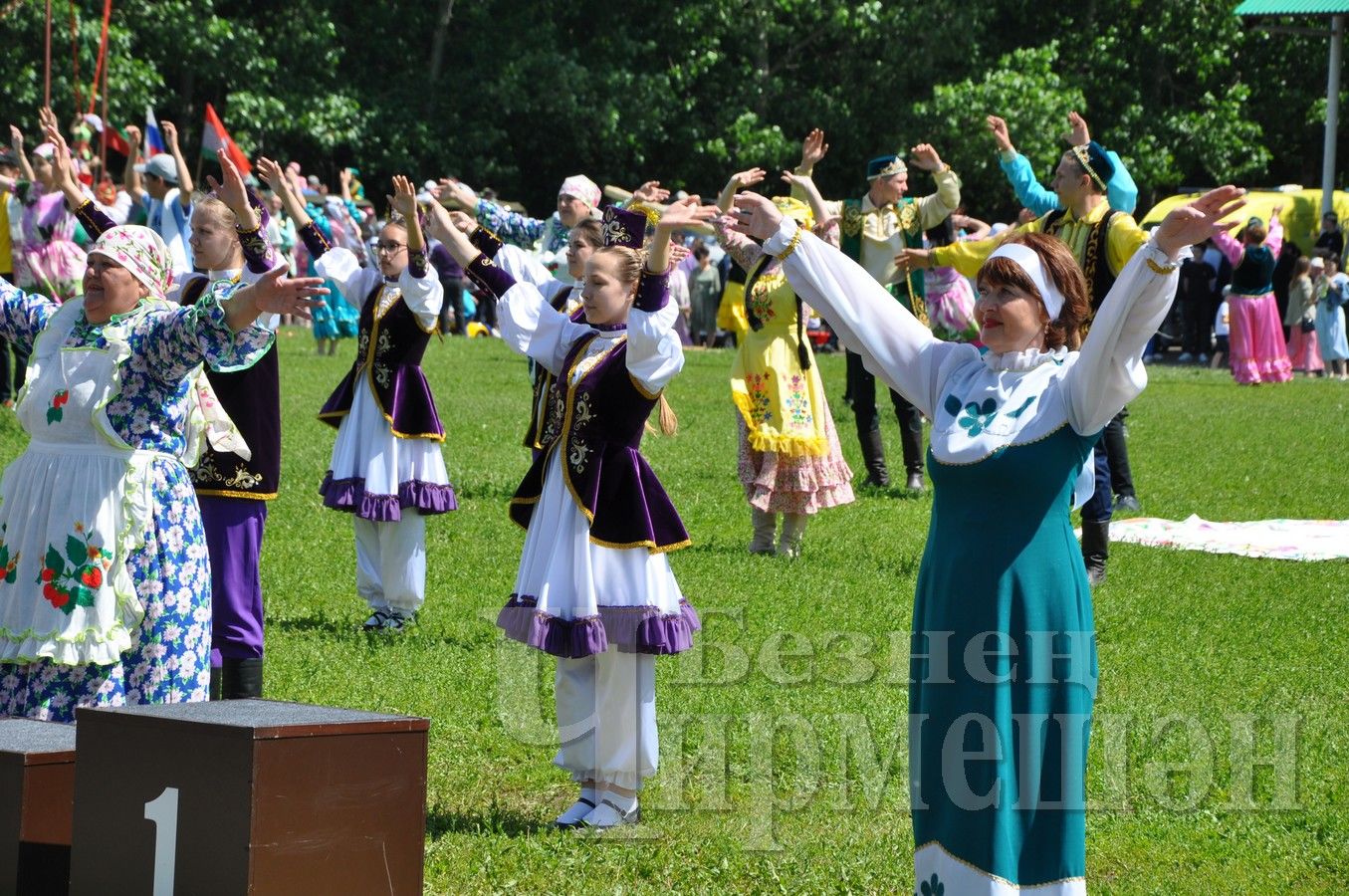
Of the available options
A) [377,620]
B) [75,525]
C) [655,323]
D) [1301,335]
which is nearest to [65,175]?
[75,525]

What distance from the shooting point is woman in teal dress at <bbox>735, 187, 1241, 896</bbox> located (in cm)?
410

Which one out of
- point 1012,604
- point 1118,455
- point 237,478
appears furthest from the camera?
point 1118,455

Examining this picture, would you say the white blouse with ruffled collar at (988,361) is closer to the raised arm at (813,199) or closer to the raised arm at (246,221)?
the raised arm at (246,221)

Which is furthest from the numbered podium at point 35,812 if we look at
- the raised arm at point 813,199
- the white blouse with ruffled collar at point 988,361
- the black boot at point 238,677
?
the raised arm at point 813,199

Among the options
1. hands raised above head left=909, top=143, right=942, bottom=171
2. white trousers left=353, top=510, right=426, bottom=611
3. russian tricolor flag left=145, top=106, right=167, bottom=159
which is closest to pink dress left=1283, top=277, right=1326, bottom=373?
russian tricolor flag left=145, top=106, right=167, bottom=159

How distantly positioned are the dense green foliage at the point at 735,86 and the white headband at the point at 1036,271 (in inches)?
1106

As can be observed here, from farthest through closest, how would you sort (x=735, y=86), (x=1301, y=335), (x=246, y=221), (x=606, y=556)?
(x=735, y=86) → (x=1301, y=335) → (x=246, y=221) → (x=606, y=556)

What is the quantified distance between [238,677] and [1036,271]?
3395 mm

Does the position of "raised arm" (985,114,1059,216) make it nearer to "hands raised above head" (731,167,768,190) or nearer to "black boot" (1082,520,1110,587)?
"black boot" (1082,520,1110,587)

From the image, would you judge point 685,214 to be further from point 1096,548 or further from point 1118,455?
point 1118,455

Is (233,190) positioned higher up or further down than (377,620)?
higher up

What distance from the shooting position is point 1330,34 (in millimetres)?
28609

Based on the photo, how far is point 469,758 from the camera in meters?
6.10

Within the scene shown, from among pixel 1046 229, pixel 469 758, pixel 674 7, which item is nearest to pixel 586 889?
pixel 469 758
